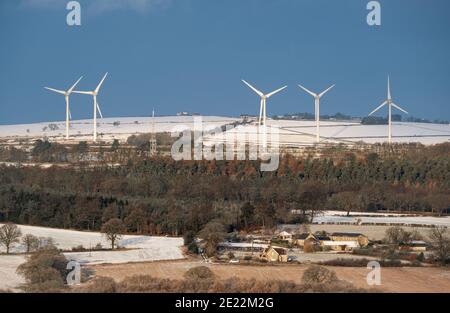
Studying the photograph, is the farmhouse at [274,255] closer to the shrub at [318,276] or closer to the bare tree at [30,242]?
the shrub at [318,276]

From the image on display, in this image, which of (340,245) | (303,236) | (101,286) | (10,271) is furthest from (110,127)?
(101,286)

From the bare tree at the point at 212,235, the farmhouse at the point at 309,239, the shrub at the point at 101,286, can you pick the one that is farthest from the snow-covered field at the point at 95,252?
the farmhouse at the point at 309,239

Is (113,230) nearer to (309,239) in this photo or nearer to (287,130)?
(309,239)

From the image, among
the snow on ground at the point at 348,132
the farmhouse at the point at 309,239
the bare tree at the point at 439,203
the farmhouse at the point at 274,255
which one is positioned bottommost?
the farmhouse at the point at 274,255

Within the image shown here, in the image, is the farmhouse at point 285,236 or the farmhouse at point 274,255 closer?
the farmhouse at point 274,255

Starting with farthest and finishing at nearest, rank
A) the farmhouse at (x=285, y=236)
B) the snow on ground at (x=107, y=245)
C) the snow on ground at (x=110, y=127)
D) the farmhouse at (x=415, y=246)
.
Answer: the snow on ground at (x=110, y=127) < the farmhouse at (x=285, y=236) < the farmhouse at (x=415, y=246) < the snow on ground at (x=107, y=245)

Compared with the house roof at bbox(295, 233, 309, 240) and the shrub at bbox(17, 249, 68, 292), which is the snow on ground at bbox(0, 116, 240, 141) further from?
the shrub at bbox(17, 249, 68, 292)

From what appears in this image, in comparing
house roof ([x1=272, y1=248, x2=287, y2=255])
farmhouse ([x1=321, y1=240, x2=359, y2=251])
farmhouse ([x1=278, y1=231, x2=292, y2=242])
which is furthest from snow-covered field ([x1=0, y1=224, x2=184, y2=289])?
farmhouse ([x1=321, y1=240, x2=359, y2=251])

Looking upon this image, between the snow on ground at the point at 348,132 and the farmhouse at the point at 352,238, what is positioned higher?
the snow on ground at the point at 348,132
